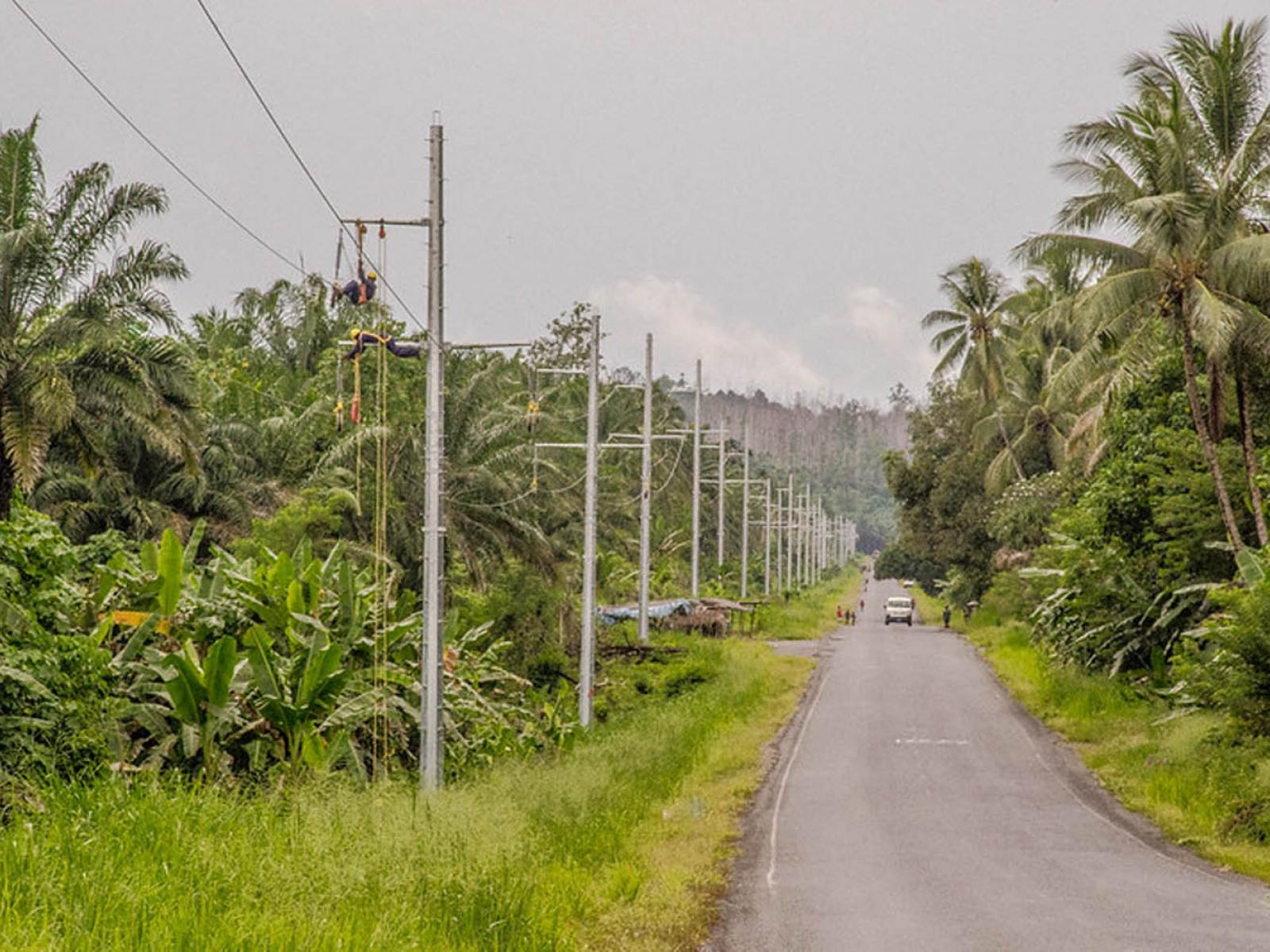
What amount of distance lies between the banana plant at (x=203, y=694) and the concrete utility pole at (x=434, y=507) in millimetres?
2064

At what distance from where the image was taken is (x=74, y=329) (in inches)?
1001

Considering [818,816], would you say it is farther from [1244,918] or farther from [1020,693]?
[1020,693]

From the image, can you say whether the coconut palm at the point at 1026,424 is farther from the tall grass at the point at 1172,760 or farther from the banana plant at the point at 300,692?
the banana plant at the point at 300,692

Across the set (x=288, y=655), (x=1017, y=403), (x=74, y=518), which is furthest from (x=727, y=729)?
(x=1017, y=403)

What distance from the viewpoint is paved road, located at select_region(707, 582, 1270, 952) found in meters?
12.2

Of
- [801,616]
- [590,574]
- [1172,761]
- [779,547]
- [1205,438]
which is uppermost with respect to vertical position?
[779,547]

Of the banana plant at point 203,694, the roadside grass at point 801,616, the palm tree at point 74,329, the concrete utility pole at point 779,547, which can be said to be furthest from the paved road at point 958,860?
the concrete utility pole at point 779,547

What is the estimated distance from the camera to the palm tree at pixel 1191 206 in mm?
23344

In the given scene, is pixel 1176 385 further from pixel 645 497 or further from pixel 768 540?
pixel 768 540

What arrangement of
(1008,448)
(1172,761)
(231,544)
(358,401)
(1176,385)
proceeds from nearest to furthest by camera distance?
1. (358,401)
2. (1172,761)
3. (1176,385)
4. (231,544)
5. (1008,448)

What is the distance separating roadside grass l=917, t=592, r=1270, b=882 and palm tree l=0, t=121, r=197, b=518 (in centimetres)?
1722

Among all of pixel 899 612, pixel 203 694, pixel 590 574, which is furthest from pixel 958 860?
pixel 899 612

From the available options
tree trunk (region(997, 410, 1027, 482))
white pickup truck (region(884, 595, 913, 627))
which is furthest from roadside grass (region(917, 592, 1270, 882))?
white pickup truck (region(884, 595, 913, 627))

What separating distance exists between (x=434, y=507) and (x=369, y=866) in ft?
21.6
